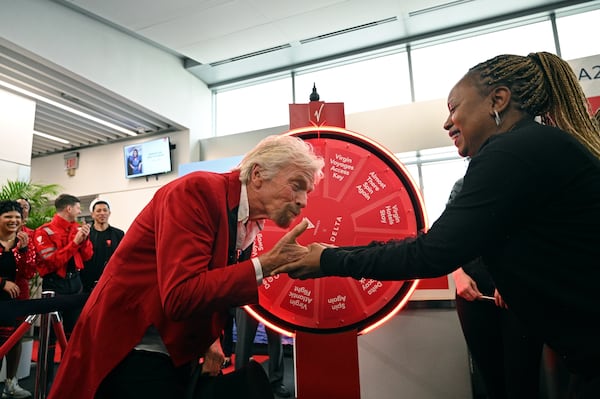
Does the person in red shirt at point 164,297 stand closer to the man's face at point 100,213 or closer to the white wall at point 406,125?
the white wall at point 406,125

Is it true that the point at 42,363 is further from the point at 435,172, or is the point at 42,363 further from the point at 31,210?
the point at 435,172

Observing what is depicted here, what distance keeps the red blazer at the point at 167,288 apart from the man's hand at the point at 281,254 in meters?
0.07

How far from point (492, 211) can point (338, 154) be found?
1.05m

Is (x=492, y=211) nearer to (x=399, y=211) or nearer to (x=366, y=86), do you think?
(x=399, y=211)

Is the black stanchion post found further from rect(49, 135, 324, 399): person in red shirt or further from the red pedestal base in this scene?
the red pedestal base

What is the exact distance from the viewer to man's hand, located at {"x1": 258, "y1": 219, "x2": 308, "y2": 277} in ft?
3.61

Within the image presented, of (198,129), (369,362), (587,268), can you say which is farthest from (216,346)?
(198,129)

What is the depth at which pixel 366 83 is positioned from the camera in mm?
6211

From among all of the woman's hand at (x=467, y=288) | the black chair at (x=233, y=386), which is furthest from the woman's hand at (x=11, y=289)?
the woman's hand at (x=467, y=288)

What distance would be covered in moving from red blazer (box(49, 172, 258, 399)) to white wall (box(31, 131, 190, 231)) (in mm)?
5746

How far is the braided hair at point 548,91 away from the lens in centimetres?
108

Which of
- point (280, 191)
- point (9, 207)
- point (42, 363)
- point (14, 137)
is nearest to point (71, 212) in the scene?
point (9, 207)

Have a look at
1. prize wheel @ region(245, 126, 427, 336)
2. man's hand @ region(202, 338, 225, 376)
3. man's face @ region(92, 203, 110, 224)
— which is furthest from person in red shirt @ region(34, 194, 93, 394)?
man's hand @ region(202, 338, 225, 376)

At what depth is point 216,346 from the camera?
60.2 inches
